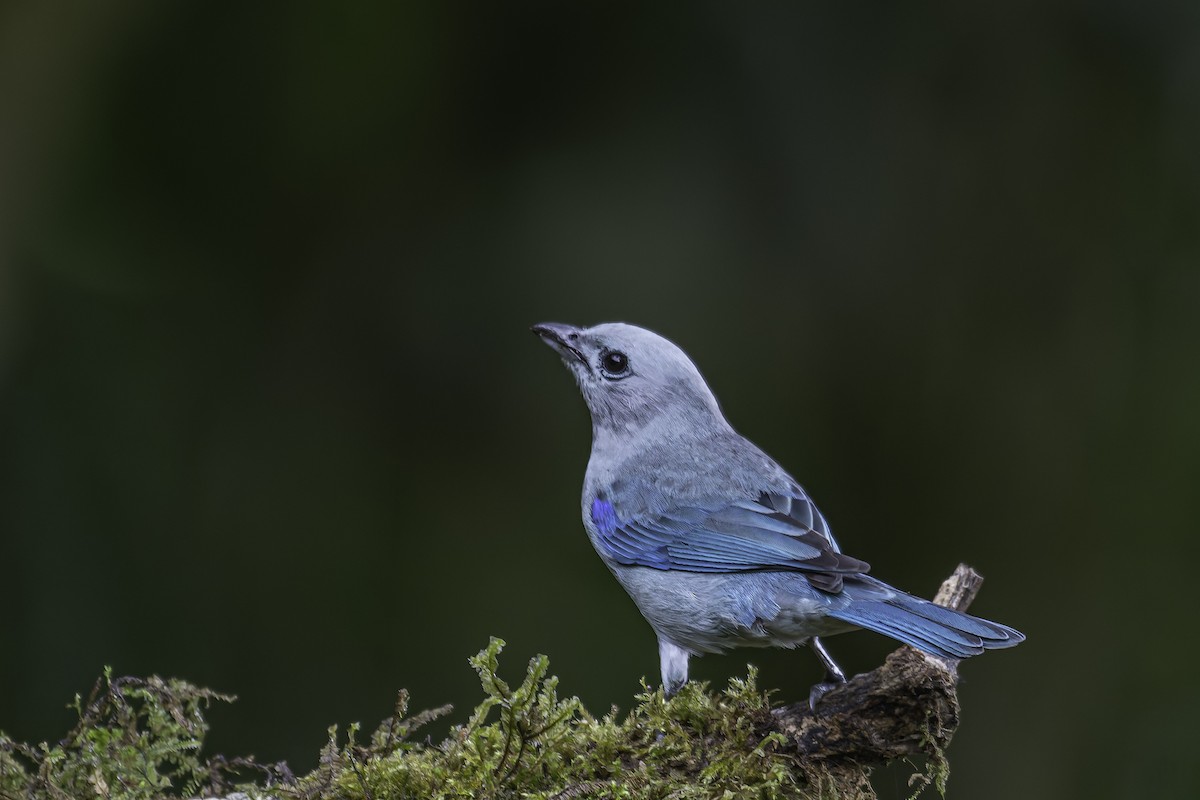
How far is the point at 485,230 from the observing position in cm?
680

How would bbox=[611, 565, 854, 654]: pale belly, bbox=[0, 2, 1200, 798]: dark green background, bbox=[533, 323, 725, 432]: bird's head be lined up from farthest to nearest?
bbox=[0, 2, 1200, 798]: dark green background, bbox=[533, 323, 725, 432]: bird's head, bbox=[611, 565, 854, 654]: pale belly

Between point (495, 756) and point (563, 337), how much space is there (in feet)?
7.01

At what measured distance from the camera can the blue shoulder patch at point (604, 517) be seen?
167 inches

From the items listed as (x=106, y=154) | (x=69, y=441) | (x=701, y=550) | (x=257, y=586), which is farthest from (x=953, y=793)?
(x=106, y=154)

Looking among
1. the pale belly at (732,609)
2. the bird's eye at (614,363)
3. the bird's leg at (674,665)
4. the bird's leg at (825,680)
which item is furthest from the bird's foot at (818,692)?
the bird's eye at (614,363)

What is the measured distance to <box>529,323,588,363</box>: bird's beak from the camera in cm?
479

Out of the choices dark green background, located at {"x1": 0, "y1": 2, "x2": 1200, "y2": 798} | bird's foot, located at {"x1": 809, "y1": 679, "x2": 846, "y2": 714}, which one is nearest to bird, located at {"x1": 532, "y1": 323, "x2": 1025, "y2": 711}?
bird's foot, located at {"x1": 809, "y1": 679, "x2": 846, "y2": 714}

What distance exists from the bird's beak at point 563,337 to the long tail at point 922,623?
1.75 m

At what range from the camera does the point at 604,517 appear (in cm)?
430

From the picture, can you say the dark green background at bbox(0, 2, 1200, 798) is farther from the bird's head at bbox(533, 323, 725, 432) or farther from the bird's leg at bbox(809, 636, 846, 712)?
the bird's leg at bbox(809, 636, 846, 712)

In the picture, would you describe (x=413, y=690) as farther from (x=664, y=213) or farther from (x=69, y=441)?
(x=664, y=213)

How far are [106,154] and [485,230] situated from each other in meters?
2.08

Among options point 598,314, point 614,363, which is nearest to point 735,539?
point 614,363

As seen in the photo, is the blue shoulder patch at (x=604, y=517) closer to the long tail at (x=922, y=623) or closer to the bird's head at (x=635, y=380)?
the bird's head at (x=635, y=380)
